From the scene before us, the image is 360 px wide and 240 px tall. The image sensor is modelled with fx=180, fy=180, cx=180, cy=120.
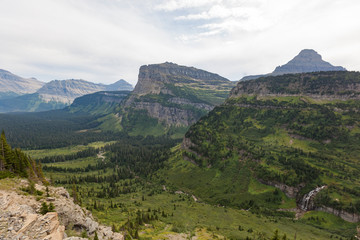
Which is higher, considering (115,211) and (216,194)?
(115,211)

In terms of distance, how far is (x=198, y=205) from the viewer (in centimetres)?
14425

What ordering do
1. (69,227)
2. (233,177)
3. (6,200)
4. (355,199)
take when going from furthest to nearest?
1. (233,177)
2. (355,199)
3. (69,227)
4. (6,200)

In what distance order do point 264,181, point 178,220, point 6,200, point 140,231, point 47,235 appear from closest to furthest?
1. point 47,235
2. point 6,200
3. point 140,231
4. point 178,220
5. point 264,181

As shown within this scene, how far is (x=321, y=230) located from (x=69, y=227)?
5618 inches

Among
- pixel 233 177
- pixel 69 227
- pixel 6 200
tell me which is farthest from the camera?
pixel 233 177

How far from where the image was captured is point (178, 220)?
11125cm

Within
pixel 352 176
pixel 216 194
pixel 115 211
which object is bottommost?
pixel 216 194

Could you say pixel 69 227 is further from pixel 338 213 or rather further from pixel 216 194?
pixel 338 213

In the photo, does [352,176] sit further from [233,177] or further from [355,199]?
[233,177]

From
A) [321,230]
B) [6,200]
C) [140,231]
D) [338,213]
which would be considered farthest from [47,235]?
[338,213]

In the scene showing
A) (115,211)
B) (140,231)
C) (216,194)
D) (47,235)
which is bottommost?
(216,194)

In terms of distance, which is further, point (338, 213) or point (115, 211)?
point (338, 213)

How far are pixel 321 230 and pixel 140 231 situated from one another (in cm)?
11389

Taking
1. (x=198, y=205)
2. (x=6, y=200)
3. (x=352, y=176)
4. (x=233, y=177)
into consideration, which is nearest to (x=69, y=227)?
(x=6, y=200)
